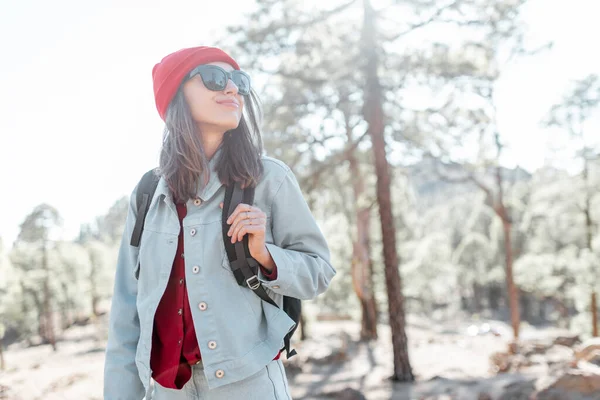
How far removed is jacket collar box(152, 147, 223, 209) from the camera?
1495mm

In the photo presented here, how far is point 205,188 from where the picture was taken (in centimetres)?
151

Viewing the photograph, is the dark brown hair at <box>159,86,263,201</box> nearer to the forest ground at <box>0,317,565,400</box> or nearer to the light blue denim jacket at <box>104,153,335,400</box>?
the light blue denim jacket at <box>104,153,335,400</box>

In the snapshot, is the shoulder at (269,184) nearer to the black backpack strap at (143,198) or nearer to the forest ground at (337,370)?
the black backpack strap at (143,198)

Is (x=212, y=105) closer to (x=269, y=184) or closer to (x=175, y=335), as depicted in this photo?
(x=269, y=184)

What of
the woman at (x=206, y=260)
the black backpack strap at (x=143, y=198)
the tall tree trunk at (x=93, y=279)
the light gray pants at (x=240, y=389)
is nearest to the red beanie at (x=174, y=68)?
the woman at (x=206, y=260)

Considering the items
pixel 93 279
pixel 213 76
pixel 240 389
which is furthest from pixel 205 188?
pixel 93 279

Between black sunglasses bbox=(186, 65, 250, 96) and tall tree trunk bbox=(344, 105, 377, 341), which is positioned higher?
black sunglasses bbox=(186, 65, 250, 96)

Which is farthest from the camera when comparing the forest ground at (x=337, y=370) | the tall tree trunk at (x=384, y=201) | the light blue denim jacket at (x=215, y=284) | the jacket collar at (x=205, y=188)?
the tall tree trunk at (x=384, y=201)

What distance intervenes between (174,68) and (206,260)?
61cm

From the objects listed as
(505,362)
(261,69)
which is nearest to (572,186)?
Answer: (505,362)

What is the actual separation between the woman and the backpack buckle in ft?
0.07

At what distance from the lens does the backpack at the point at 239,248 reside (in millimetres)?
1389

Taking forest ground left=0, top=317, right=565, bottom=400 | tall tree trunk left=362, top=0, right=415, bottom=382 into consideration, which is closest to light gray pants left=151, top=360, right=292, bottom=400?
forest ground left=0, top=317, right=565, bottom=400

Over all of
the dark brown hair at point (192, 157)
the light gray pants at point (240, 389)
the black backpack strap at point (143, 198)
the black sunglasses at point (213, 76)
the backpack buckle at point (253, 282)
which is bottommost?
the light gray pants at point (240, 389)
